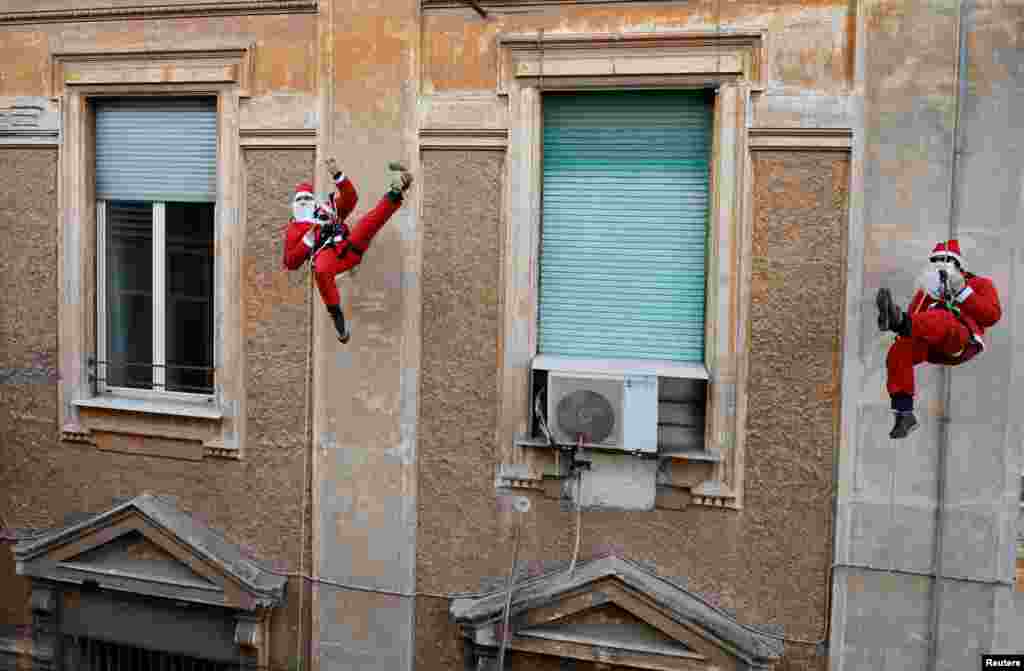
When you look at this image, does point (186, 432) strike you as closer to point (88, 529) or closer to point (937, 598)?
point (88, 529)

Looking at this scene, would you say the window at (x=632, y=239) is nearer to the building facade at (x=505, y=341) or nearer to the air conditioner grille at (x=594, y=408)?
the building facade at (x=505, y=341)

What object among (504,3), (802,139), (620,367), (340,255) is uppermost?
(504,3)

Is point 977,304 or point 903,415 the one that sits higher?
point 977,304

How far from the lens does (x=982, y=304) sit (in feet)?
16.4

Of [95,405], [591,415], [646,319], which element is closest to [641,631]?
[591,415]

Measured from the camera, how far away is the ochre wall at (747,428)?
5805mm

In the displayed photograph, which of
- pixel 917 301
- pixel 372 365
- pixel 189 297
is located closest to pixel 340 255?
pixel 372 365

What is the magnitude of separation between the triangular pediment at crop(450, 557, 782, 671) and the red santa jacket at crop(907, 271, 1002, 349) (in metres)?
2.30

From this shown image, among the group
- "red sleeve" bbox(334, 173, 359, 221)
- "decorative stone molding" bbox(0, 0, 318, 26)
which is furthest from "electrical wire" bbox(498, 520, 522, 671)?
"decorative stone molding" bbox(0, 0, 318, 26)

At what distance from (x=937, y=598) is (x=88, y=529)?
19.4 feet

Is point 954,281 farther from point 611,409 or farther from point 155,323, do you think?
point 155,323

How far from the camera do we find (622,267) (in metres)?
6.26

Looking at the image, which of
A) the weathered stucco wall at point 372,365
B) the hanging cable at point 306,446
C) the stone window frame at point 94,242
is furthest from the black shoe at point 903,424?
the stone window frame at point 94,242

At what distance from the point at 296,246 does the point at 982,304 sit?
13.1ft
